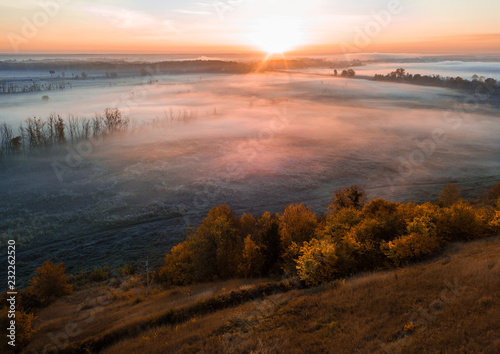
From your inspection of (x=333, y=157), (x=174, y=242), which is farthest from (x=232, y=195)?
(x=333, y=157)

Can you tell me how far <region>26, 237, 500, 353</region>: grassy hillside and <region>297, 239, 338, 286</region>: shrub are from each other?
6.89 feet

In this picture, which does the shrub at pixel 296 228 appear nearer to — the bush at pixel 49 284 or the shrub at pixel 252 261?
the shrub at pixel 252 261

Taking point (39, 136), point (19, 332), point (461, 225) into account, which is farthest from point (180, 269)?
point (39, 136)

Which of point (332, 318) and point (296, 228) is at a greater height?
point (332, 318)

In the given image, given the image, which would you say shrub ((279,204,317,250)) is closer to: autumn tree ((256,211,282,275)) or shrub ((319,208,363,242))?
autumn tree ((256,211,282,275))

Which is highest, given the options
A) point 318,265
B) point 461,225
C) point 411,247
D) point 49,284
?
point 461,225

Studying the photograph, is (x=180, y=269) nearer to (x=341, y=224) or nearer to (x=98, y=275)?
(x=98, y=275)

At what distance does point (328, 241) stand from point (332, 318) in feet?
50.8

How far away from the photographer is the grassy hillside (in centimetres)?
1852

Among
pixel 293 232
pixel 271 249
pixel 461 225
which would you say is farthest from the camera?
pixel 293 232

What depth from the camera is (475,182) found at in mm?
93125

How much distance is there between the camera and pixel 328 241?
37.5m

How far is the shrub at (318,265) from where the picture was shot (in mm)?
31891

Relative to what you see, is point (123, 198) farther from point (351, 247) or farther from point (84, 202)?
point (351, 247)
